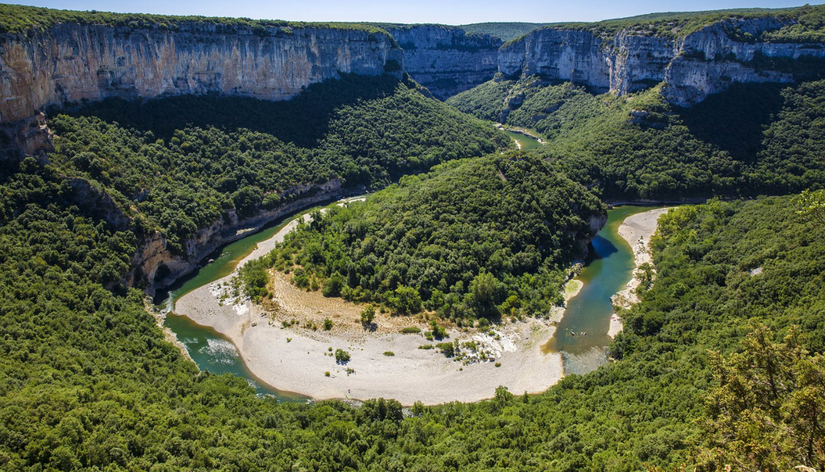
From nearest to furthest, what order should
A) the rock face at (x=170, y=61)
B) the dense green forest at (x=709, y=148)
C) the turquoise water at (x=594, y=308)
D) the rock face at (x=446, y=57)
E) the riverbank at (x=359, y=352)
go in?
the riverbank at (x=359, y=352), the turquoise water at (x=594, y=308), the rock face at (x=170, y=61), the dense green forest at (x=709, y=148), the rock face at (x=446, y=57)

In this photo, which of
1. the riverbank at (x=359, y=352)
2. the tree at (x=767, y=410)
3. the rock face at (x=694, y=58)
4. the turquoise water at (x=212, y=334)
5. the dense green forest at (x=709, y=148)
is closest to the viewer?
the tree at (x=767, y=410)

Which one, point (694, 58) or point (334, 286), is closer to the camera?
point (334, 286)

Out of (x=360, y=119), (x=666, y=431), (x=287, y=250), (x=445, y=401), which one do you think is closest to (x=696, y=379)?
(x=666, y=431)

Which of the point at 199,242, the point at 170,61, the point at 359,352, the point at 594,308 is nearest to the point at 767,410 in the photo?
the point at 359,352

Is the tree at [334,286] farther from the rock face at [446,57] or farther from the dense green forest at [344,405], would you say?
the rock face at [446,57]

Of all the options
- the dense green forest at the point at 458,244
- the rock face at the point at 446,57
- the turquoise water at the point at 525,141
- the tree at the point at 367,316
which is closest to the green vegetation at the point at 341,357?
the tree at the point at 367,316

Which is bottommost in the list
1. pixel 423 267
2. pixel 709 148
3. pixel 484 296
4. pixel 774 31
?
pixel 484 296

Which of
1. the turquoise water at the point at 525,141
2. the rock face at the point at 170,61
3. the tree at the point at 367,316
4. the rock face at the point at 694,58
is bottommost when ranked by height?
the tree at the point at 367,316

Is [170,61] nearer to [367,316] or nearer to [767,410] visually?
[367,316]
